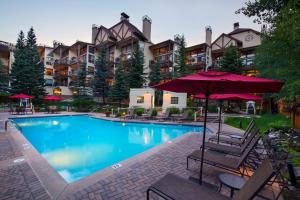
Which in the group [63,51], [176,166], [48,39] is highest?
[48,39]

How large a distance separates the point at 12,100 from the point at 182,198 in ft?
104

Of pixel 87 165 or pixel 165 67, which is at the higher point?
pixel 165 67

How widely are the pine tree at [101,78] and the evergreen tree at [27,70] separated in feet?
28.3

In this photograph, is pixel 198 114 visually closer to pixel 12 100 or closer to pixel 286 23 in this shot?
pixel 286 23

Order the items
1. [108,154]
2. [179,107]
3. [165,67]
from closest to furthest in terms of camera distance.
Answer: [108,154], [179,107], [165,67]

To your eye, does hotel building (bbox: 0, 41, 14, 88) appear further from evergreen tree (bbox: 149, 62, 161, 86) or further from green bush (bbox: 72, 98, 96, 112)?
evergreen tree (bbox: 149, 62, 161, 86)

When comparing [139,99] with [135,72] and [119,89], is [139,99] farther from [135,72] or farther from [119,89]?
[135,72]

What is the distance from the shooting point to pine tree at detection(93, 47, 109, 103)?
28.3 meters

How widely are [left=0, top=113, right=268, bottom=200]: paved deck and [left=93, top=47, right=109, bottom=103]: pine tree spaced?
23.7m

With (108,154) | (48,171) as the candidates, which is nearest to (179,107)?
(108,154)

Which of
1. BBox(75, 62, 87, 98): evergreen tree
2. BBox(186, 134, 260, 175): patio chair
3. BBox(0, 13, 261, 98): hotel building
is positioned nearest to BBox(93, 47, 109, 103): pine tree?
BBox(0, 13, 261, 98): hotel building

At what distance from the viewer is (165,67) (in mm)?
31641

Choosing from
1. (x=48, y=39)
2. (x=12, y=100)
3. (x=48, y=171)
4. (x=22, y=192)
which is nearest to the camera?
(x=22, y=192)

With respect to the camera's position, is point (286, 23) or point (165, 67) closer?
point (286, 23)
